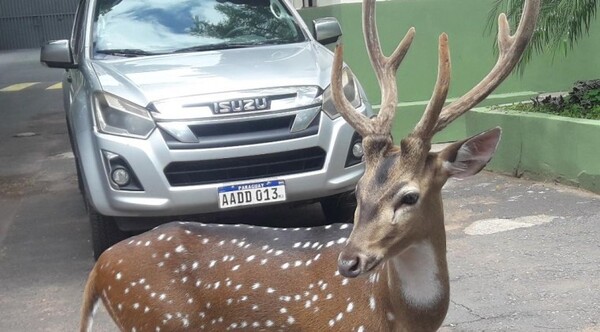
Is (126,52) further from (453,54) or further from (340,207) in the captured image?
(453,54)

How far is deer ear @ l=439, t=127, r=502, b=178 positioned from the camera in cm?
353

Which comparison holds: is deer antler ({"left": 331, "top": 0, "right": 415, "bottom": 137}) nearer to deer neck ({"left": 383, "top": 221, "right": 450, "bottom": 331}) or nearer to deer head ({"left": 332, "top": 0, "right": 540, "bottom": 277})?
deer head ({"left": 332, "top": 0, "right": 540, "bottom": 277})

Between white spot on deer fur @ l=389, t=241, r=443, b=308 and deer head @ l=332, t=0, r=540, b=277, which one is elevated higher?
deer head @ l=332, t=0, r=540, b=277

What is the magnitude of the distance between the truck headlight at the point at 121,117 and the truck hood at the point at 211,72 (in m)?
0.06

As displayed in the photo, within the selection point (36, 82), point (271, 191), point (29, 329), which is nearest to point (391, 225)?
point (271, 191)

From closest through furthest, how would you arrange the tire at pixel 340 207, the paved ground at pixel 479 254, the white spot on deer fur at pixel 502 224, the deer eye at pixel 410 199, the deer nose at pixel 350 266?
the deer nose at pixel 350 266 → the deer eye at pixel 410 199 → the paved ground at pixel 479 254 → the tire at pixel 340 207 → the white spot on deer fur at pixel 502 224

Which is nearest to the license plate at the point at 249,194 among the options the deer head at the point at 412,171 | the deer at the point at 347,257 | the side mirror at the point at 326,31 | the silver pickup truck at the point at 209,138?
the silver pickup truck at the point at 209,138

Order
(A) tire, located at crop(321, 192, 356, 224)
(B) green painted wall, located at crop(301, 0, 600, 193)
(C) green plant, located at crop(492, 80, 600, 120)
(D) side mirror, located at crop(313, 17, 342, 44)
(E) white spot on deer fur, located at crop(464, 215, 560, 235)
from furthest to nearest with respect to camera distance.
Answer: (B) green painted wall, located at crop(301, 0, 600, 193), (C) green plant, located at crop(492, 80, 600, 120), (D) side mirror, located at crop(313, 17, 342, 44), (E) white spot on deer fur, located at crop(464, 215, 560, 235), (A) tire, located at crop(321, 192, 356, 224)

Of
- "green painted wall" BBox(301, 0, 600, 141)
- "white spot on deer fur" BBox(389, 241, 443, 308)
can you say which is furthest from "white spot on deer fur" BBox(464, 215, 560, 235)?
"white spot on deer fur" BBox(389, 241, 443, 308)

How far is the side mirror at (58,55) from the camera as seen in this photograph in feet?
23.7

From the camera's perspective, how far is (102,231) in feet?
21.2

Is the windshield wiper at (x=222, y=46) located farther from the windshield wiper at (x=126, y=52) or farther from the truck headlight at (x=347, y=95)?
the truck headlight at (x=347, y=95)

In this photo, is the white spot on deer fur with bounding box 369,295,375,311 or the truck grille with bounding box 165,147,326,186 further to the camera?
the truck grille with bounding box 165,147,326,186

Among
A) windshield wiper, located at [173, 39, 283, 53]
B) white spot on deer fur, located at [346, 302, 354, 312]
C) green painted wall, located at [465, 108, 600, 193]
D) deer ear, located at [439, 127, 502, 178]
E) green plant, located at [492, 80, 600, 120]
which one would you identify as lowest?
green painted wall, located at [465, 108, 600, 193]
